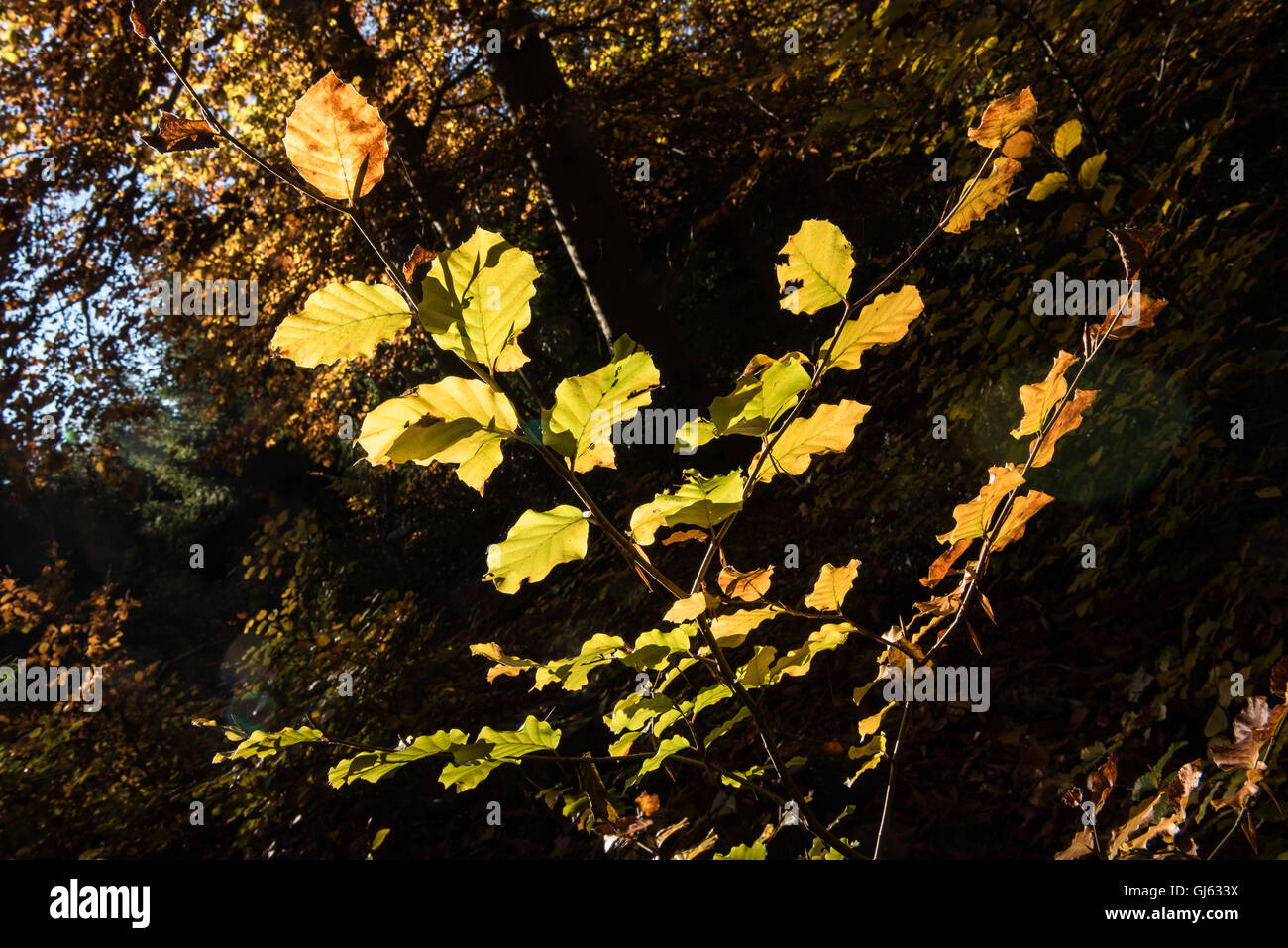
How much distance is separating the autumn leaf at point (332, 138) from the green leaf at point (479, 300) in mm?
85

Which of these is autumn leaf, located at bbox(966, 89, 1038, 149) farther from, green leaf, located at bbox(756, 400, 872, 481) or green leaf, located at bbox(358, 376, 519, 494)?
green leaf, located at bbox(358, 376, 519, 494)

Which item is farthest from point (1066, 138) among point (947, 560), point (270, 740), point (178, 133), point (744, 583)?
point (270, 740)

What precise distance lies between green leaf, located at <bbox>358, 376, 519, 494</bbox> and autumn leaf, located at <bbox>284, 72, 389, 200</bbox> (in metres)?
0.15

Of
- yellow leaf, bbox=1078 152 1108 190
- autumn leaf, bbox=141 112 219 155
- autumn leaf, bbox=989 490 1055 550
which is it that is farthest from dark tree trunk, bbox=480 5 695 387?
autumn leaf, bbox=141 112 219 155

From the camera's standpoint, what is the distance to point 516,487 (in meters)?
7.79

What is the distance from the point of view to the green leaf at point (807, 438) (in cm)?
68

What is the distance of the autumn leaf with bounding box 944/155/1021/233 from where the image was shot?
0.66 m

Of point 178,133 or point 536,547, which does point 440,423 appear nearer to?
point 536,547

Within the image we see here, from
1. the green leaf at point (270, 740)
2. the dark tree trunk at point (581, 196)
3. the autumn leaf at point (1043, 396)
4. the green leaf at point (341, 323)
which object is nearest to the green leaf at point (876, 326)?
the autumn leaf at point (1043, 396)

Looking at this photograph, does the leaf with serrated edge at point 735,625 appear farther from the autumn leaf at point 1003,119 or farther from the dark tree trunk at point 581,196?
the dark tree trunk at point 581,196

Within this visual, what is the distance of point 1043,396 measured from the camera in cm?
69
